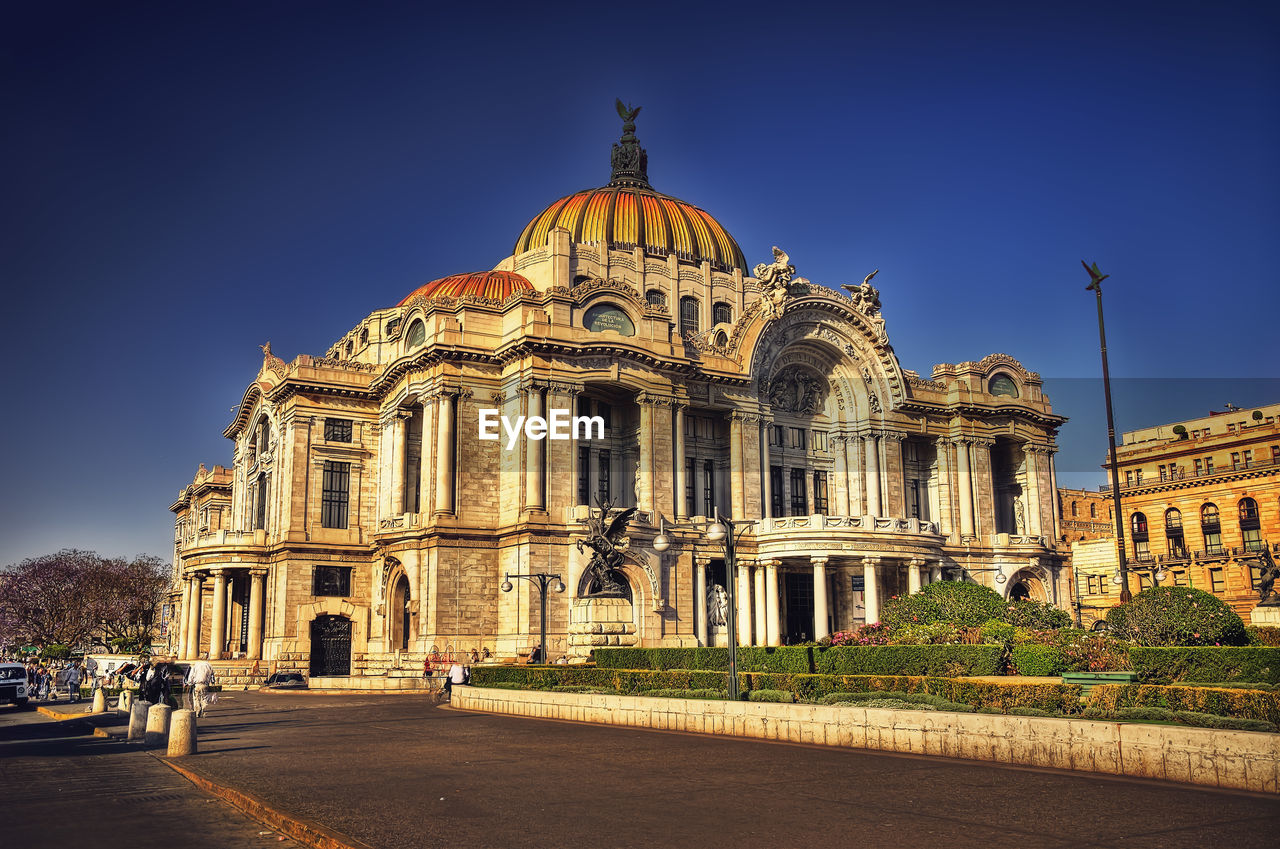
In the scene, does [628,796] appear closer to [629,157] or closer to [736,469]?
[736,469]

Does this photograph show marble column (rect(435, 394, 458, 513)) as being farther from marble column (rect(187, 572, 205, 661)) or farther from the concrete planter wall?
the concrete planter wall

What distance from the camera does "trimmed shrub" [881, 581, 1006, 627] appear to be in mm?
33281

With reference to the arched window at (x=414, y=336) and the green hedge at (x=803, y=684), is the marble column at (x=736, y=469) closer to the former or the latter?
the arched window at (x=414, y=336)

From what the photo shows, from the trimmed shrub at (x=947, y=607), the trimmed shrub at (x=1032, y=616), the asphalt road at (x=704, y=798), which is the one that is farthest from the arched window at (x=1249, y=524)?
the asphalt road at (x=704, y=798)

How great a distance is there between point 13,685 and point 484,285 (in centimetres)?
2877

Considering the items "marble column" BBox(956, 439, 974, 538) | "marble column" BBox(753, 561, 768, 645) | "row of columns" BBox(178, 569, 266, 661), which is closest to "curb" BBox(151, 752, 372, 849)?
"marble column" BBox(753, 561, 768, 645)

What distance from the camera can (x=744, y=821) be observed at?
11375 millimetres

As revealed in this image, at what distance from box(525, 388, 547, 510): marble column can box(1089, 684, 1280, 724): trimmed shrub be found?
3156 cm

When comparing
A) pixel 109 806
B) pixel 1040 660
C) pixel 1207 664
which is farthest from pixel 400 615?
pixel 109 806

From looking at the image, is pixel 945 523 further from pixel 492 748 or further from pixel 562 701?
pixel 492 748

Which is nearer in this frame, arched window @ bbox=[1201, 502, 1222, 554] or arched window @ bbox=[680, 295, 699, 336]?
arched window @ bbox=[680, 295, 699, 336]

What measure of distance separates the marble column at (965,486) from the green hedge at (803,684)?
117ft

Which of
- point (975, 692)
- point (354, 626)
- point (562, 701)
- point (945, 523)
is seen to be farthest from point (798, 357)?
point (975, 692)

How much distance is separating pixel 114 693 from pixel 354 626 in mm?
13569
